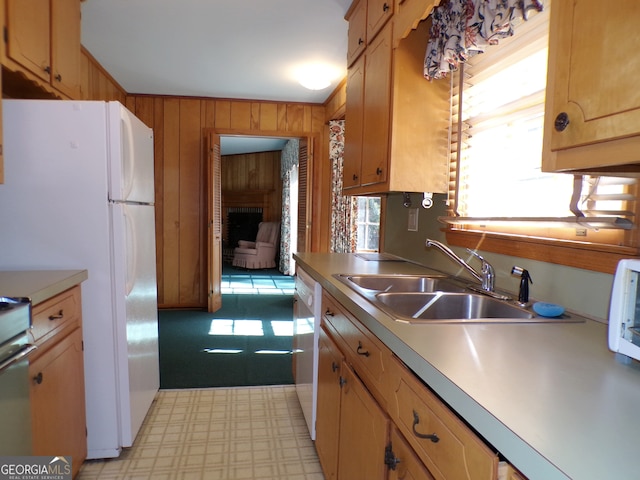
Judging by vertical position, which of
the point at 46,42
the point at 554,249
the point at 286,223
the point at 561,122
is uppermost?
the point at 46,42

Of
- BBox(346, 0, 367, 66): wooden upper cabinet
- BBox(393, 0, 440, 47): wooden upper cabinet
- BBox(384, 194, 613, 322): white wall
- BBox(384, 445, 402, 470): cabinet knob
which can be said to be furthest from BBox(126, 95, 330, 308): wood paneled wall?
BBox(384, 445, 402, 470): cabinet knob

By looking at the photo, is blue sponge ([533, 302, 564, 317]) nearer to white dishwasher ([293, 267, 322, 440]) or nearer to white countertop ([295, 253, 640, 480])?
white countertop ([295, 253, 640, 480])

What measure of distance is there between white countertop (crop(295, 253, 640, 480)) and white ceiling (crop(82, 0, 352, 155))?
230 centimetres

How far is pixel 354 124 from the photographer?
246 centimetres

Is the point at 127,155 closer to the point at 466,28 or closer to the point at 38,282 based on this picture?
the point at 38,282

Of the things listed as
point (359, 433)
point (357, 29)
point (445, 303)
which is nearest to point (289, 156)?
point (357, 29)

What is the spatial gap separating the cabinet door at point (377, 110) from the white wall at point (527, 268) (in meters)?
0.35

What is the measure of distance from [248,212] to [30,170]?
283 inches

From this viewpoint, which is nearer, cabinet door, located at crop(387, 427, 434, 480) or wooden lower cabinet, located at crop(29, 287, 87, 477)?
cabinet door, located at crop(387, 427, 434, 480)

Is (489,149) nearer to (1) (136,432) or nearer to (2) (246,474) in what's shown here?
(2) (246,474)

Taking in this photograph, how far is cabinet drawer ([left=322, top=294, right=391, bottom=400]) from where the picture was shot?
3.62 ft

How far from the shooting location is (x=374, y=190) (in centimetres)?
215

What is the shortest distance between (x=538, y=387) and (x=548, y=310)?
1.83ft

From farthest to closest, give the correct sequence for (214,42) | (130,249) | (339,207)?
(339,207) < (214,42) < (130,249)
